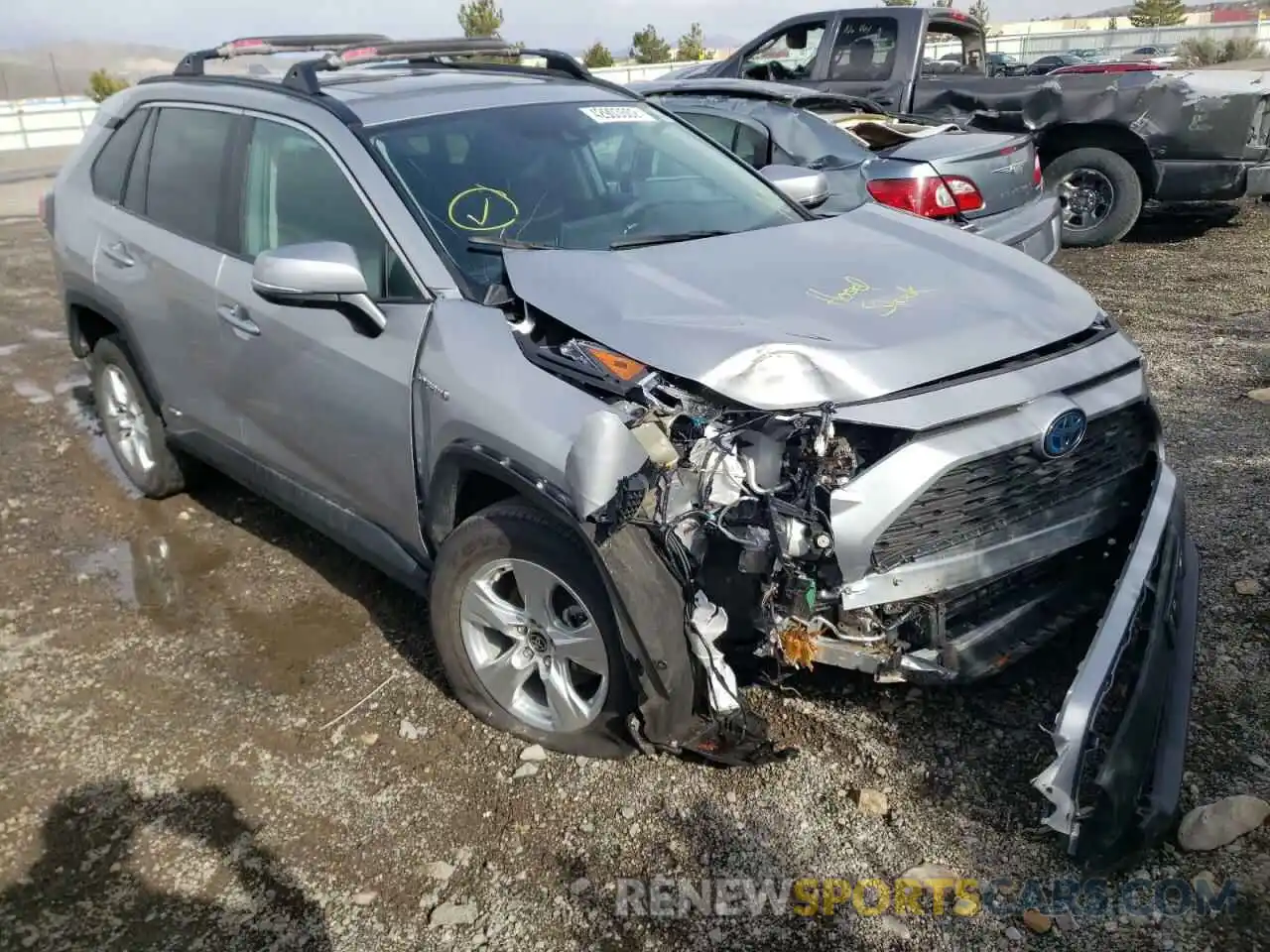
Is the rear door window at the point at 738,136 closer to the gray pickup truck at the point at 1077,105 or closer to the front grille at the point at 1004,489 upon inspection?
the gray pickup truck at the point at 1077,105

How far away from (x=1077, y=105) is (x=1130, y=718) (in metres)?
7.50

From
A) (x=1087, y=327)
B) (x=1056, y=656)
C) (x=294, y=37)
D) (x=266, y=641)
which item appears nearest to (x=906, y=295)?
(x=1087, y=327)

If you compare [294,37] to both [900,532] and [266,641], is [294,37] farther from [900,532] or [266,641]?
[900,532]

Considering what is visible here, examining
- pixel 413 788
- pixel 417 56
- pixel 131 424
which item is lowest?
pixel 413 788

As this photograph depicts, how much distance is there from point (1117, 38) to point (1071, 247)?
3534 cm

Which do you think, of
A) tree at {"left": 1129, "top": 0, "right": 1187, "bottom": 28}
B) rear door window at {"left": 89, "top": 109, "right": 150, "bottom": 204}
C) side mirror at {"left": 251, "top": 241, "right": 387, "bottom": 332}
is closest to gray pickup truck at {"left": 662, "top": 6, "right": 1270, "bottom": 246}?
rear door window at {"left": 89, "top": 109, "right": 150, "bottom": 204}

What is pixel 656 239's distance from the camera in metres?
3.38

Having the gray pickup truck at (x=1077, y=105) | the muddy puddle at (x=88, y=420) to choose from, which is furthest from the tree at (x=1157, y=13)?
the muddy puddle at (x=88, y=420)

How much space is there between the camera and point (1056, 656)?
129 inches

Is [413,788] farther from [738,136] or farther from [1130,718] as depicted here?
[738,136]

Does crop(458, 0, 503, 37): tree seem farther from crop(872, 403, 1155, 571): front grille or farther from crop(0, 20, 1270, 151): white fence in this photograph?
crop(872, 403, 1155, 571): front grille

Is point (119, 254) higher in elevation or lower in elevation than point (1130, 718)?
higher

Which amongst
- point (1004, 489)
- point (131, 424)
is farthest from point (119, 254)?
point (1004, 489)

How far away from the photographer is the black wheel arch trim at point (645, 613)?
257 cm
